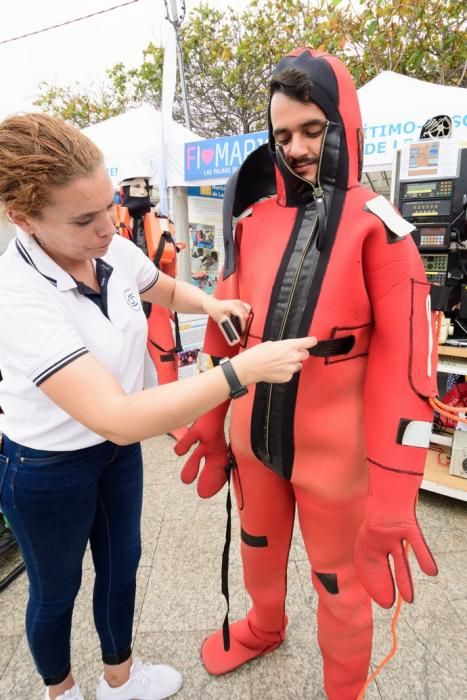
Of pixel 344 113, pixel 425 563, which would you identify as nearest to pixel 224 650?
pixel 425 563

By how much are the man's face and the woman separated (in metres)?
0.40

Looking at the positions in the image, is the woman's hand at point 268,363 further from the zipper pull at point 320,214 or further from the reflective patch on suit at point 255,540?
the reflective patch on suit at point 255,540

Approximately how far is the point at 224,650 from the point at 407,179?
2526mm

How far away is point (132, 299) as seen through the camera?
1.18 m

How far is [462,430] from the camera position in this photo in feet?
8.31

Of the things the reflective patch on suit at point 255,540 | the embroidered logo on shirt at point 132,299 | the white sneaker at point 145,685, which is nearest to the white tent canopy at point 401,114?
the embroidered logo on shirt at point 132,299

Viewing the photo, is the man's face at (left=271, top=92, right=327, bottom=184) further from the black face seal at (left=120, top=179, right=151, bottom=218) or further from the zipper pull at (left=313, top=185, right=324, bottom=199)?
the black face seal at (left=120, top=179, right=151, bottom=218)

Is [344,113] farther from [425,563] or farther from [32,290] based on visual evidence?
[425,563]

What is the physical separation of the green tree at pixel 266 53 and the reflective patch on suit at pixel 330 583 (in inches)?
252

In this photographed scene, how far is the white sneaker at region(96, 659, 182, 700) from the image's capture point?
1.46 meters

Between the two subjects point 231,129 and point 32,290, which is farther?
point 231,129

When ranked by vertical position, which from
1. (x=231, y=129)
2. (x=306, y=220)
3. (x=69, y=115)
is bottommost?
(x=306, y=220)

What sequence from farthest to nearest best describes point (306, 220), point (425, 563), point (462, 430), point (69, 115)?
point (69, 115) → point (462, 430) → point (306, 220) → point (425, 563)

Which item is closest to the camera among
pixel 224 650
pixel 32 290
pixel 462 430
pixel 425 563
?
pixel 32 290
